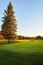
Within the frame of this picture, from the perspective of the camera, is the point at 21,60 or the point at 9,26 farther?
the point at 9,26

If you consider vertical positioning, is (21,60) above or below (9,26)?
below

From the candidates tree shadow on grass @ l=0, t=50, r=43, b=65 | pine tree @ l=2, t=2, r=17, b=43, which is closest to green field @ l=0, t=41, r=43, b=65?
tree shadow on grass @ l=0, t=50, r=43, b=65

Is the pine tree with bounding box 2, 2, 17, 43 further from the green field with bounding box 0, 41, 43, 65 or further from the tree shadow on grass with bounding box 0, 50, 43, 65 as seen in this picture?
the tree shadow on grass with bounding box 0, 50, 43, 65

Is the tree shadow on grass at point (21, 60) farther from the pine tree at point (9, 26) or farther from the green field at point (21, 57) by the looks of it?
the pine tree at point (9, 26)

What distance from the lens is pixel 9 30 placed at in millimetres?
46656

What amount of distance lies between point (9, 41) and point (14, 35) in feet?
5.78

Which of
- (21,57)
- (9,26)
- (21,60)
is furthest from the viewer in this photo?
(9,26)

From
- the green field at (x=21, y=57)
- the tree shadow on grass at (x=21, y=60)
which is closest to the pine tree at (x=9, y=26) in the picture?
the green field at (x=21, y=57)

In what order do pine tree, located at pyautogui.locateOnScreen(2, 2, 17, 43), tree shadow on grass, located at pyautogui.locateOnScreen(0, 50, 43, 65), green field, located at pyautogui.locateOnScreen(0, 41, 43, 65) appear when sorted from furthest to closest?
1. pine tree, located at pyautogui.locateOnScreen(2, 2, 17, 43)
2. green field, located at pyautogui.locateOnScreen(0, 41, 43, 65)
3. tree shadow on grass, located at pyautogui.locateOnScreen(0, 50, 43, 65)

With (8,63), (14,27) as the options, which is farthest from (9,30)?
(8,63)

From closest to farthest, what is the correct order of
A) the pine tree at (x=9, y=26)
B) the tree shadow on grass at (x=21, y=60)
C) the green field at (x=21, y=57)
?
1. the tree shadow on grass at (x=21, y=60)
2. the green field at (x=21, y=57)
3. the pine tree at (x=9, y=26)

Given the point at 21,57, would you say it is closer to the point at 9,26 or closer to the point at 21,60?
the point at 21,60

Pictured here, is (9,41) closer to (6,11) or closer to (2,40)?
(2,40)

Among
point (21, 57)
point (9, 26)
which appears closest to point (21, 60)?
point (21, 57)
